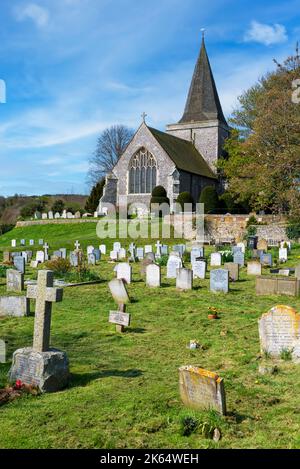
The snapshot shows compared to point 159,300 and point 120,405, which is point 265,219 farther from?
point 120,405

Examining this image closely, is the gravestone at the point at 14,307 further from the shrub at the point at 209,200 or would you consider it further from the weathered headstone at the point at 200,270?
the shrub at the point at 209,200

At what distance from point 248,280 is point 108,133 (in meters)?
55.6

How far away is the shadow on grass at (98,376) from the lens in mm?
6199

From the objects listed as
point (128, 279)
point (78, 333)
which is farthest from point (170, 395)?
point (128, 279)

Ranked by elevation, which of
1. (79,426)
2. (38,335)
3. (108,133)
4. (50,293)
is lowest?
(79,426)

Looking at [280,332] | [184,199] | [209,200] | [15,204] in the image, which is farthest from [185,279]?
[15,204]

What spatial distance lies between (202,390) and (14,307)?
647 centimetres

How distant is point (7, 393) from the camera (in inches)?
224

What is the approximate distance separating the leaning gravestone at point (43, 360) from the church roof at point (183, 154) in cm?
3689

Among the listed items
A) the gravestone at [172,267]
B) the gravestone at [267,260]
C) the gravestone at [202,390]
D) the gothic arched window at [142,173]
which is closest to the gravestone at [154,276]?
the gravestone at [172,267]

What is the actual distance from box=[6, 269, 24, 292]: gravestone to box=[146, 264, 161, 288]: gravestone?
151 inches

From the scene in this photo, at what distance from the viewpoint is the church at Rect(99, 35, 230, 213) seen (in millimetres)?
42963

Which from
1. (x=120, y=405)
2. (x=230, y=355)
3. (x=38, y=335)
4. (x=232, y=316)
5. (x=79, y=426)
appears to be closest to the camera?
(x=79, y=426)

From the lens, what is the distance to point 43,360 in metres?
5.95
